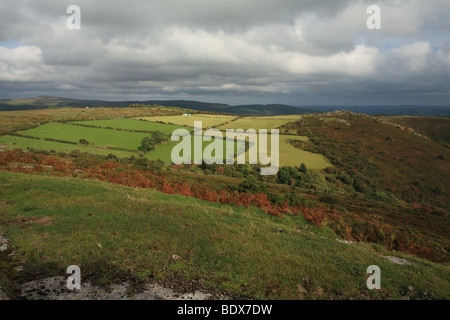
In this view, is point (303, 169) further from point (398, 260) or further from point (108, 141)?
point (108, 141)

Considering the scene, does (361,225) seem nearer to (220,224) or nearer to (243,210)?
(243,210)

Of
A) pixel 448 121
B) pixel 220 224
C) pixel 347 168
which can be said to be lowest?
pixel 347 168

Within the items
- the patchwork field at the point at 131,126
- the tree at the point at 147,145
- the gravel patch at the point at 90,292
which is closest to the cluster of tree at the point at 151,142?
the tree at the point at 147,145

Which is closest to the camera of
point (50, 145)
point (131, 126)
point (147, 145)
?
point (50, 145)

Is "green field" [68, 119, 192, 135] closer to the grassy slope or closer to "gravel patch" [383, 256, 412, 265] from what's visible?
the grassy slope

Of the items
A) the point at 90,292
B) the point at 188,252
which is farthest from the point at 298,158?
the point at 90,292

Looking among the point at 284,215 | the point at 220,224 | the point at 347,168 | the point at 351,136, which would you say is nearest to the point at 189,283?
the point at 220,224

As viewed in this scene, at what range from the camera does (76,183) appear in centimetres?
1728

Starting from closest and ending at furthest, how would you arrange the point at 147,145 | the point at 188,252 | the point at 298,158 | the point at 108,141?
the point at 188,252 < the point at 147,145 < the point at 108,141 < the point at 298,158

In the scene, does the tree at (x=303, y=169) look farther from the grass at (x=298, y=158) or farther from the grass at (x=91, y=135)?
the grass at (x=91, y=135)

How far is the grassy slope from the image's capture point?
7539 millimetres

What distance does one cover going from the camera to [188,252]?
922 centimetres

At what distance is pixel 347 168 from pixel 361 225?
2220 inches

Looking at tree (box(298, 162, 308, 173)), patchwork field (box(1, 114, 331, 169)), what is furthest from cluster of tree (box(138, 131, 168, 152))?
tree (box(298, 162, 308, 173))
